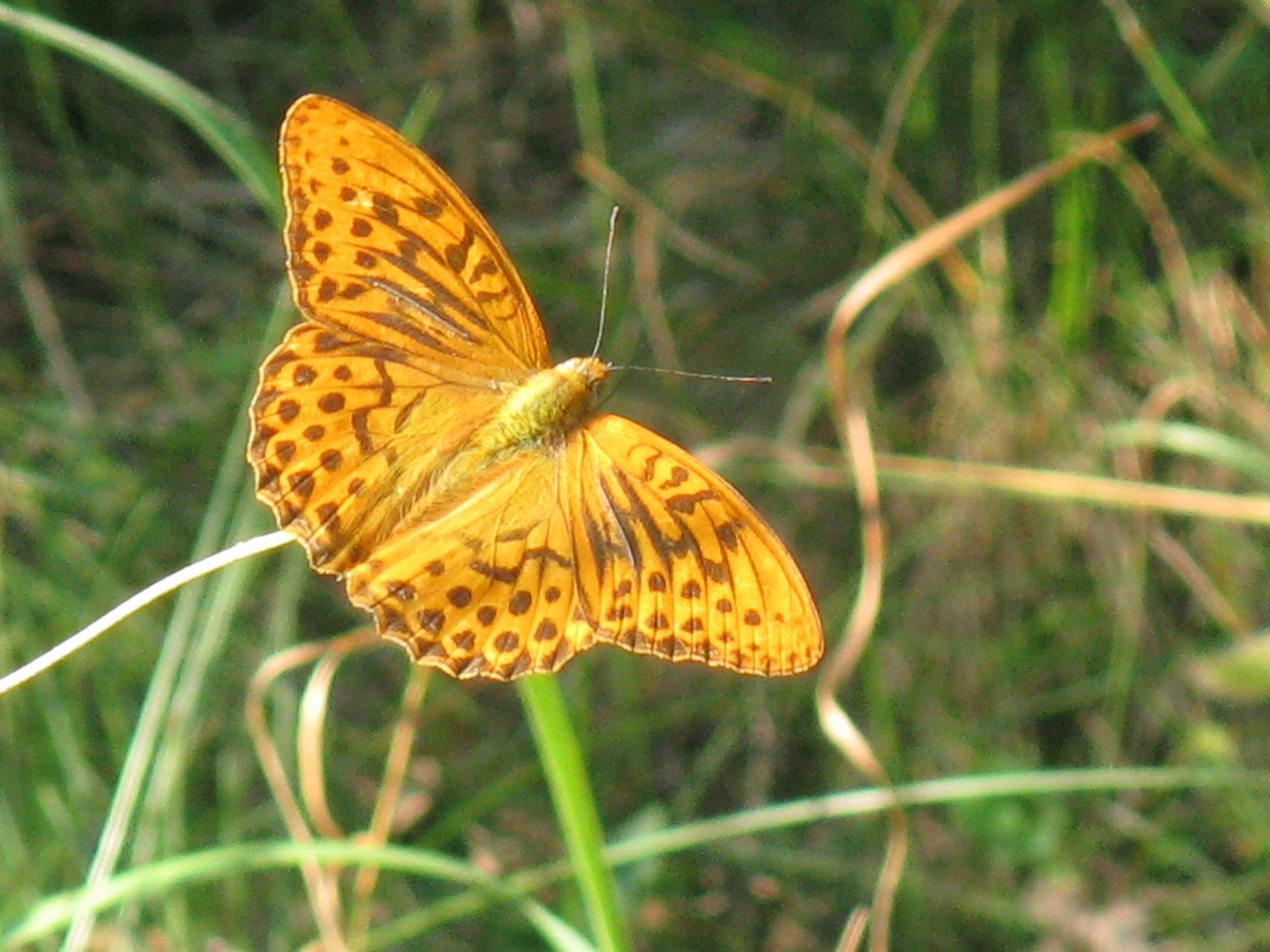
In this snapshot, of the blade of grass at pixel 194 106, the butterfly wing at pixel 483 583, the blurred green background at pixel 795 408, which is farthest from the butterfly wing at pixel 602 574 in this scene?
the blurred green background at pixel 795 408

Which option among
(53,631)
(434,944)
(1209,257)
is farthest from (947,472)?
(53,631)

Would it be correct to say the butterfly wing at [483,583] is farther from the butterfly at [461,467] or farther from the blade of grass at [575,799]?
the blade of grass at [575,799]

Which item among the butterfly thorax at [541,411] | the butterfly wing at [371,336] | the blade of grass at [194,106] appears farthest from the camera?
the butterfly thorax at [541,411]

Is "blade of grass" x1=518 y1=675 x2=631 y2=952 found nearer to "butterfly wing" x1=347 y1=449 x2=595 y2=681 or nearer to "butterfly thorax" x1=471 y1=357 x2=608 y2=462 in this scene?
"butterfly wing" x1=347 y1=449 x2=595 y2=681

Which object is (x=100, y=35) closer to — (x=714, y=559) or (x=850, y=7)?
(x=850, y=7)

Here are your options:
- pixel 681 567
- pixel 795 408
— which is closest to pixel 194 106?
pixel 681 567

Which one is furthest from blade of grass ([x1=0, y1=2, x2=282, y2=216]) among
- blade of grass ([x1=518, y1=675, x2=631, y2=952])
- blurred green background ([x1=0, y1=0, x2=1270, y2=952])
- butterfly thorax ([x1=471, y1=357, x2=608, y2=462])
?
blurred green background ([x1=0, y1=0, x2=1270, y2=952])

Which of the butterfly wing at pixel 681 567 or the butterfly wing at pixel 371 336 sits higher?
the butterfly wing at pixel 371 336
